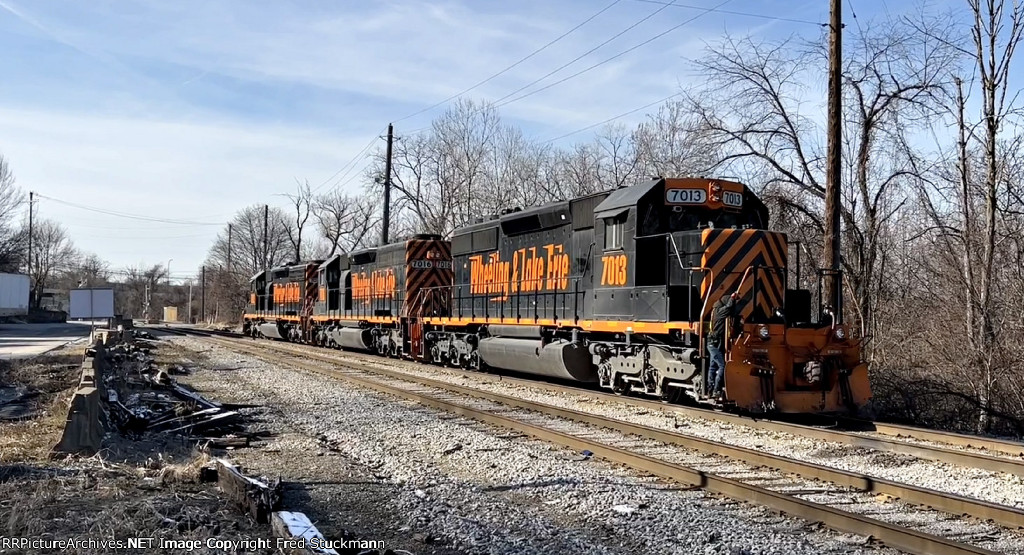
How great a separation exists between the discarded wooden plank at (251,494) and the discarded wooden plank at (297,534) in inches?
6.5

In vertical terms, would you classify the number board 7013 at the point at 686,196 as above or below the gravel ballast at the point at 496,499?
above

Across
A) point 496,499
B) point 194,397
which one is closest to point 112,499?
point 496,499

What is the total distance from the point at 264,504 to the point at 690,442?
15.4 ft

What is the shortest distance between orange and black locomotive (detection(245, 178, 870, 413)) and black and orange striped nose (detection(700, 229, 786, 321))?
0.02 metres

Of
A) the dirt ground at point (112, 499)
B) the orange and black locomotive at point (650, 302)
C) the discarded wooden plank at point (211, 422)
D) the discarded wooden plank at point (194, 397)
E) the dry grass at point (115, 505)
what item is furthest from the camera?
the discarded wooden plank at point (194, 397)

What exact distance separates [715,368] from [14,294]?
58.7 meters

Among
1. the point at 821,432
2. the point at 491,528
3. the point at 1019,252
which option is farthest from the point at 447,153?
the point at 491,528

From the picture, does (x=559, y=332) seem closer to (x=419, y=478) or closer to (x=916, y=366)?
(x=916, y=366)

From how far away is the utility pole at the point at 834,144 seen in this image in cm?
1288

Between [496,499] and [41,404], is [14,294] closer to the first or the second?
[41,404]

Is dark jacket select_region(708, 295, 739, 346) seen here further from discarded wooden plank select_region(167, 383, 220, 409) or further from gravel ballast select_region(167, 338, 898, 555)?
discarded wooden plank select_region(167, 383, 220, 409)

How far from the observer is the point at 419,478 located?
23.1 ft

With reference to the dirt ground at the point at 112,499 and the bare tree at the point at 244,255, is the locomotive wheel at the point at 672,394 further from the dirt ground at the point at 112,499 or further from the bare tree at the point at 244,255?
the bare tree at the point at 244,255

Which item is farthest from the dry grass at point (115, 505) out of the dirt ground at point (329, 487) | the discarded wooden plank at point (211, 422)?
the discarded wooden plank at point (211, 422)
